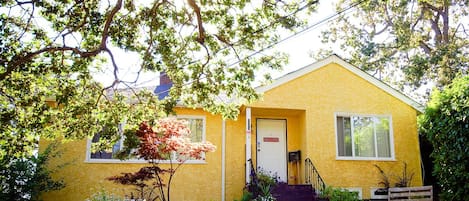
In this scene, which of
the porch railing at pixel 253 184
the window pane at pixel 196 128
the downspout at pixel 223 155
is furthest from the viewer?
the window pane at pixel 196 128

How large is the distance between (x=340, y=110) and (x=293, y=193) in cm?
344

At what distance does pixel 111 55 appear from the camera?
28.5ft

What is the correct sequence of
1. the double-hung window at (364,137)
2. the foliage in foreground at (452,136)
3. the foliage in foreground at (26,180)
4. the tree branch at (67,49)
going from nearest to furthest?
the tree branch at (67,49) < the foliage in foreground at (452,136) < the foliage in foreground at (26,180) < the double-hung window at (364,137)

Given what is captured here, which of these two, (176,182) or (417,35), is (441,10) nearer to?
(417,35)

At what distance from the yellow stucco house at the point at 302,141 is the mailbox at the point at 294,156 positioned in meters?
0.03

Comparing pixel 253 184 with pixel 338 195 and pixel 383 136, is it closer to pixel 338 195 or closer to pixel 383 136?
pixel 338 195

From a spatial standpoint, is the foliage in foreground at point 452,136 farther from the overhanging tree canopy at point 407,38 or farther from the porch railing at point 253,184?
the overhanging tree canopy at point 407,38

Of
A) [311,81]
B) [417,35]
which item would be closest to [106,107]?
[311,81]

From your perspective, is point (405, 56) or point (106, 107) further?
point (405, 56)

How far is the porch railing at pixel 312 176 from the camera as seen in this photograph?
12086 mm

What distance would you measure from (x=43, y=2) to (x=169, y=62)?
9.48 ft

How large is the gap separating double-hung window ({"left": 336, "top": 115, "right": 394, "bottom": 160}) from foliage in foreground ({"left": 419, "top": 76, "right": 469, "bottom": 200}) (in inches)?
88.8

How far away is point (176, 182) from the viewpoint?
12.4m

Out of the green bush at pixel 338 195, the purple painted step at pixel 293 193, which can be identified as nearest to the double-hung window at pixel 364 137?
the purple painted step at pixel 293 193
